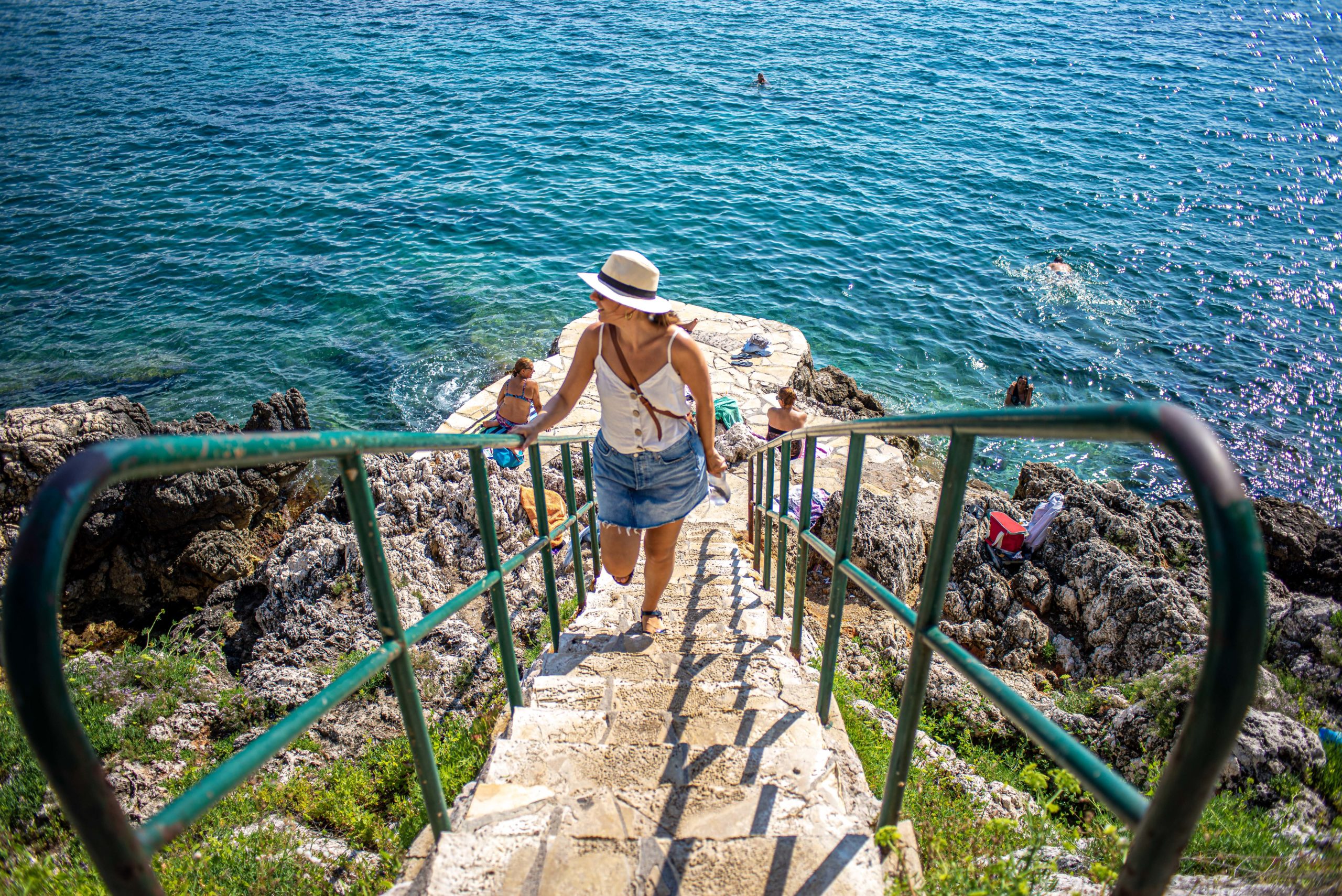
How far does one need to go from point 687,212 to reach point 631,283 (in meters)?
15.7

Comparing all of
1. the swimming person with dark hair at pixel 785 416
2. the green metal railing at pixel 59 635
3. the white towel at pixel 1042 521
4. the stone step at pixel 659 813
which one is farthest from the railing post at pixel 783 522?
the white towel at pixel 1042 521

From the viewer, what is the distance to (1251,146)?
22.2 meters

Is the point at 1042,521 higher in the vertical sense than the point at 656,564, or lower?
lower

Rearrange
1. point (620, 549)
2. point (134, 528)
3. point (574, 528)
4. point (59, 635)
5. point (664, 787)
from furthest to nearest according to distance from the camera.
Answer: point (134, 528), point (574, 528), point (620, 549), point (664, 787), point (59, 635)

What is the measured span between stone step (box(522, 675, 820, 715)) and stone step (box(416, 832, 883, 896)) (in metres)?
0.92

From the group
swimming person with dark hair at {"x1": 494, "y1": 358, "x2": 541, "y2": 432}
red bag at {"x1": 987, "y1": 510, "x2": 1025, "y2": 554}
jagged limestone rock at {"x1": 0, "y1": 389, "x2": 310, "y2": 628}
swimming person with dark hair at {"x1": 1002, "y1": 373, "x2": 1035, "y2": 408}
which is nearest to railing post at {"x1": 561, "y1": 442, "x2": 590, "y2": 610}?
swimming person with dark hair at {"x1": 494, "y1": 358, "x2": 541, "y2": 432}

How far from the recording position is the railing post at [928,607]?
167cm

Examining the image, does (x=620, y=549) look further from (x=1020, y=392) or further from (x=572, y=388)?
(x=1020, y=392)

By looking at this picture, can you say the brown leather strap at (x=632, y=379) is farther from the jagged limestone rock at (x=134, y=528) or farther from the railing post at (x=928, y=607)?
the jagged limestone rock at (x=134, y=528)

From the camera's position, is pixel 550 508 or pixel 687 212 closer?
pixel 550 508

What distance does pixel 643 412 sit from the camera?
340 centimetres

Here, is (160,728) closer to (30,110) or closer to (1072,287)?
(1072,287)

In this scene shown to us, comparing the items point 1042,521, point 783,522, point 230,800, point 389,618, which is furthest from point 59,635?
point 1042,521

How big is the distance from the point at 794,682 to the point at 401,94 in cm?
2745
